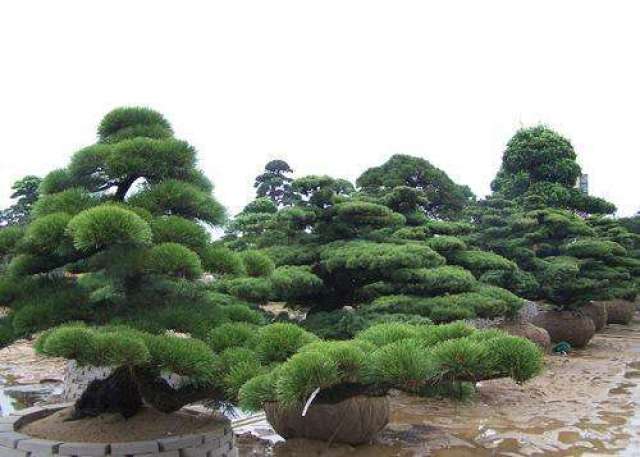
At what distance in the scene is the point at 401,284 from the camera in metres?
7.73

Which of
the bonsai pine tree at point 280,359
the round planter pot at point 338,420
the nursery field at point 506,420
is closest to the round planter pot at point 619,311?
the nursery field at point 506,420

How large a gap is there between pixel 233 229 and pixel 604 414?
16.9 feet

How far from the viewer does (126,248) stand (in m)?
3.34

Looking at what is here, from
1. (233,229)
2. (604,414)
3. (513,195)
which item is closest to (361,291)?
(233,229)

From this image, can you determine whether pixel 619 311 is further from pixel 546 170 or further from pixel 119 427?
pixel 119 427

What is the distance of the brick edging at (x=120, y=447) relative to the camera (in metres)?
3.12

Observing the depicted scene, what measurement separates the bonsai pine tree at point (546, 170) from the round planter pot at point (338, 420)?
39.2 ft

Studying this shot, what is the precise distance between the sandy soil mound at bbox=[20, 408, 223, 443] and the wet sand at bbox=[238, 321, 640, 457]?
1.46 metres

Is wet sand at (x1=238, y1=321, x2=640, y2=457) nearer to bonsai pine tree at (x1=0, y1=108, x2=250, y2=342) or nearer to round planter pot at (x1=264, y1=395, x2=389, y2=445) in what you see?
round planter pot at (x1=264, y1=395, x2=389, y2=445)

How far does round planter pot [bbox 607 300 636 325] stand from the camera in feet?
53.3

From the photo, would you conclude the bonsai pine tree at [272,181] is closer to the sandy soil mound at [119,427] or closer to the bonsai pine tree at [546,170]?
the bonsai pine tree at [546,170]

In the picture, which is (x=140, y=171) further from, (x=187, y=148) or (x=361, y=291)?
(x=361, y=291)

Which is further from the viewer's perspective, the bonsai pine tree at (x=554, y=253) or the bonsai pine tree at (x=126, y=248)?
the bonsai pine tree at (x=554, y=253)

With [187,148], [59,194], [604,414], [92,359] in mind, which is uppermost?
[187,148]
